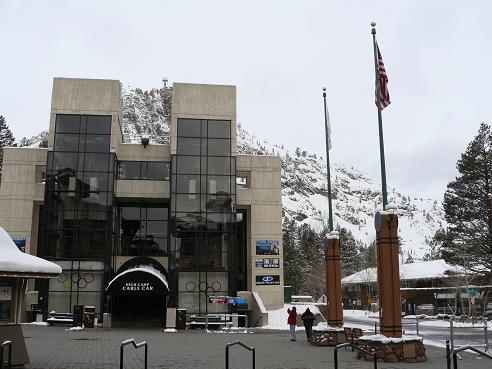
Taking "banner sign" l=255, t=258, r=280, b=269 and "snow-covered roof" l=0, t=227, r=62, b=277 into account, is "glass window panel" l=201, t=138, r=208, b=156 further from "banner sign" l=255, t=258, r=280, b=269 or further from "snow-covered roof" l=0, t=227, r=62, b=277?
"snow-covered roof" l=0, t=227, r=62, b=277

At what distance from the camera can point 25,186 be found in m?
42.4

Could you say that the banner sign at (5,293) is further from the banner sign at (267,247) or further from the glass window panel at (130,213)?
the banner sign at (267,247)

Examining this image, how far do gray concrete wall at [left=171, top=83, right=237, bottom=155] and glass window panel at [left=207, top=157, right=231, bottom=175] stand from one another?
1.10 m

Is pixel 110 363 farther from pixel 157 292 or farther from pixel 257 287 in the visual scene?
pixel 257 287

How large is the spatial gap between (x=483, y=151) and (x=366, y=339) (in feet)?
119

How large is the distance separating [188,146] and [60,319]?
14.9m

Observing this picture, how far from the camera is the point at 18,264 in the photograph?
48.2ft

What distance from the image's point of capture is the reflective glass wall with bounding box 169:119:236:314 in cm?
3944

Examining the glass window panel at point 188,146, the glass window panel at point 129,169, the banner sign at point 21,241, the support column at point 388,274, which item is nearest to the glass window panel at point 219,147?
the glass window panel at point 188,146

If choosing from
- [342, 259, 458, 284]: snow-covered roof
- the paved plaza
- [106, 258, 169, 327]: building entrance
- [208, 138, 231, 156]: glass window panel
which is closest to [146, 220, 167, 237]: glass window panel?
[106, 258, 169, 327]: building entrance

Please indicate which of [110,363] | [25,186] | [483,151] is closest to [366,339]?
[110,363]

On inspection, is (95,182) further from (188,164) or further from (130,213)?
(188,164)

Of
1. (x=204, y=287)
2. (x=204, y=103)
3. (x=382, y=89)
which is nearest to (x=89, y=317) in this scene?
(x=204, y=287)

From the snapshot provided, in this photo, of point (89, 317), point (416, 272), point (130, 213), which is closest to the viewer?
point (89, 317)
